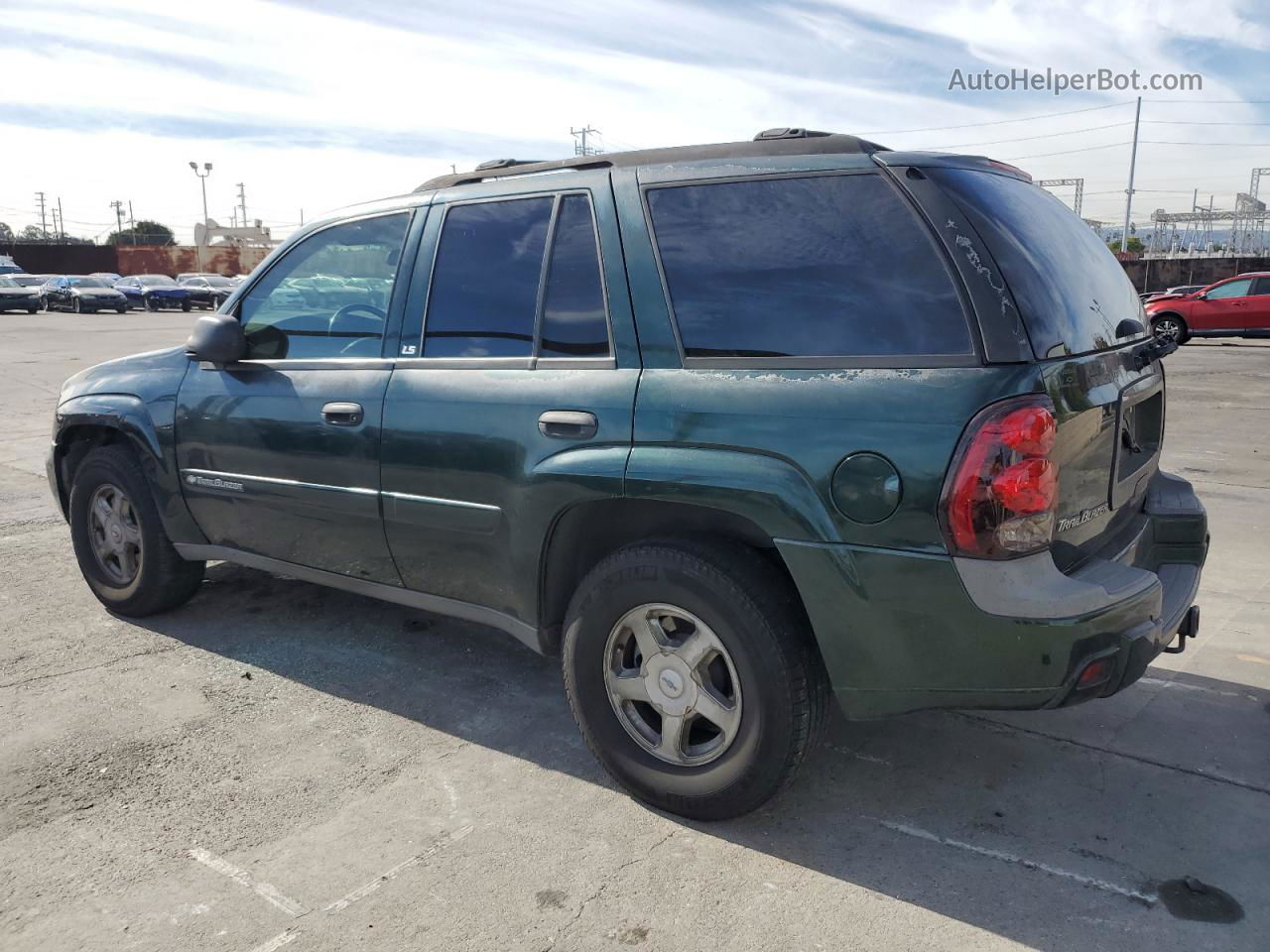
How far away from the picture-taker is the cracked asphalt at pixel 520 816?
2.56m

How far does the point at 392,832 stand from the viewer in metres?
2.98

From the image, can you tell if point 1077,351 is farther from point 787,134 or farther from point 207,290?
point 207,290

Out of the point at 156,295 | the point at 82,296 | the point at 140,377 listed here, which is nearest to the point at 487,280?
the point at 140,377

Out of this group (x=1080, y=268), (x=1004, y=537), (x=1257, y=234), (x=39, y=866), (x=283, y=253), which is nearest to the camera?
(x=1004, y=537)

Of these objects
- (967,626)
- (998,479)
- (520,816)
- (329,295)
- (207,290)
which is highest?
(207,290)

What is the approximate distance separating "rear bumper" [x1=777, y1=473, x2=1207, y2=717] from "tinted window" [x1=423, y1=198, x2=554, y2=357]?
126 centimetres

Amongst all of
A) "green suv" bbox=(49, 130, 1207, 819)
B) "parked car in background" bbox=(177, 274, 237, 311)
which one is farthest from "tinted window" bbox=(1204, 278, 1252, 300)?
"parked car in background" bbox=(177, 274, 237, 311)

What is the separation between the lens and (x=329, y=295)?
4016mm

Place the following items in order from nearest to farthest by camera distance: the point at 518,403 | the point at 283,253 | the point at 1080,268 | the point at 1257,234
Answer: the point at 1080,268
the point at 518,403
the point at 283,253
the point at 1257,234

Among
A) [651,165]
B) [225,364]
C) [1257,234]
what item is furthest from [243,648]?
[1257,234]

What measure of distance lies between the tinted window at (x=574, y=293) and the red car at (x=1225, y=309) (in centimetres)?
2203

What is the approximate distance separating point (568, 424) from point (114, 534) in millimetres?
2810

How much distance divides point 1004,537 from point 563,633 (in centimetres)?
138

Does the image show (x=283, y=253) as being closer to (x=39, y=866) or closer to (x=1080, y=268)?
(x=39, y=866)
